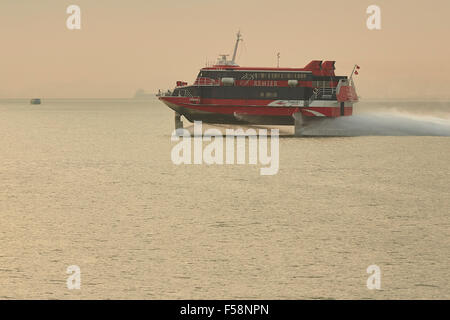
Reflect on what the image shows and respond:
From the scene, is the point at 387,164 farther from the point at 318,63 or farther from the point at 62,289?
the point at 62,289

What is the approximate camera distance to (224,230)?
63.4 feet

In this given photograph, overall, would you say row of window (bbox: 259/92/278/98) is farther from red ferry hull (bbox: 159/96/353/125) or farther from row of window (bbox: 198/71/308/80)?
row of window (bbox: 198/71/308/80)

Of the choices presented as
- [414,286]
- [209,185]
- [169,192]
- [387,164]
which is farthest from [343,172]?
[414,286]

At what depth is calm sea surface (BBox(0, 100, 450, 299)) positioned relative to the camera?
13750 millimetres

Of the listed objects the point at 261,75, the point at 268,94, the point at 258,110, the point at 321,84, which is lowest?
the point at 258,110

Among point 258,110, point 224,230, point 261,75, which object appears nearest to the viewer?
point 224,230

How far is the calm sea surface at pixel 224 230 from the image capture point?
13.8m

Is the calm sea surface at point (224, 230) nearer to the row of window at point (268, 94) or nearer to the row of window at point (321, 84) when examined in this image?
the row of window at point (268, 94)

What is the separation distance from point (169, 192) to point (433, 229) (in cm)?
1225

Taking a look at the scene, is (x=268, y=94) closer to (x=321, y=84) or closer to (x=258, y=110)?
(x=258, y=110)

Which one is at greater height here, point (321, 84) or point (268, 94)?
point (321, 84)

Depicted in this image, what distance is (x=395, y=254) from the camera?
643 inches

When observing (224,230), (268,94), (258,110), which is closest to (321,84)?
(268,94)

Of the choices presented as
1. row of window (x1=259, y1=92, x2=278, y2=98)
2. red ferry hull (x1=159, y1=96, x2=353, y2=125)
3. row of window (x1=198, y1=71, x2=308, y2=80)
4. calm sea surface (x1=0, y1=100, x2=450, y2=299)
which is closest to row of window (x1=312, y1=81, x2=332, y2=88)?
row of window (x1=198, y1=71, x2=308, y2=80)
